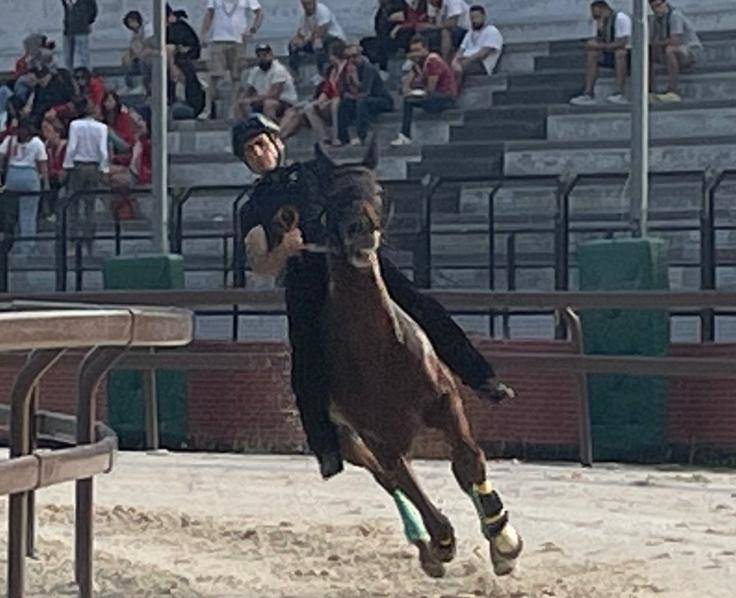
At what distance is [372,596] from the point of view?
26.6ft

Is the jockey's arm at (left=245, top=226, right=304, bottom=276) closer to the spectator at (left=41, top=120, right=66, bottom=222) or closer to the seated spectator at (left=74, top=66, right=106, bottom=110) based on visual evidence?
the spectator at (left=41, top=120, right=66, bottom=222)

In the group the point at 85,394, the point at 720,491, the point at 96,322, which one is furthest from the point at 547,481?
the point at 96,322

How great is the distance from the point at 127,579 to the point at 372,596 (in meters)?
0.98

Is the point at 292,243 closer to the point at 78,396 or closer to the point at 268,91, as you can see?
the point at 78,396

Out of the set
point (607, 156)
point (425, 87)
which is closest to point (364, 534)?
point (607, 156)

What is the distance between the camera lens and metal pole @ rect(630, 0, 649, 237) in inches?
566

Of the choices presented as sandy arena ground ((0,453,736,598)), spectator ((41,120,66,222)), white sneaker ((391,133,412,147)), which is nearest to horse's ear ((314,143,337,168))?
sandy arena ground ((0,453,736,598))

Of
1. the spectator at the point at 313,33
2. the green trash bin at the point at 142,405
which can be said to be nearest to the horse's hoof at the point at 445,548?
the green trash bin at the point at 142,405

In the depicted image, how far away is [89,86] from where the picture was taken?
21.4m

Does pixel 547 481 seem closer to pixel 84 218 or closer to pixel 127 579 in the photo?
pixel 127 579

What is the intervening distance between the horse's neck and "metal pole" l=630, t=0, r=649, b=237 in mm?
6759

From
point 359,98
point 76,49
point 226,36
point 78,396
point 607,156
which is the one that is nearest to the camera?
point 78,396

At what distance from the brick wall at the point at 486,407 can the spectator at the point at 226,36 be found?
20.7 feet

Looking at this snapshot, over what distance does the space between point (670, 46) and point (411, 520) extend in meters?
11.4
